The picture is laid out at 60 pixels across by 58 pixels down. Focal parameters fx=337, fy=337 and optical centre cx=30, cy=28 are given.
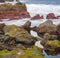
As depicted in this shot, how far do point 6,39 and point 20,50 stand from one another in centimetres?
598

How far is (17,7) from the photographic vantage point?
74875mm

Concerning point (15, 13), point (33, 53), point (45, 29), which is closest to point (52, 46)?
point (33, 53)

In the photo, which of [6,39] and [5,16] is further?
[5,16]

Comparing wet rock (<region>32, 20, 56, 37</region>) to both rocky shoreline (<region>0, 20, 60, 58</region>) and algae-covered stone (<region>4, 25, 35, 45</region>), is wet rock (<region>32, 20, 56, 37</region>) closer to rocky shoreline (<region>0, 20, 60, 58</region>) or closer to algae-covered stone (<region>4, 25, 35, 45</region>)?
rocky shoreline (<region>0, 20, 60, 58</region>)

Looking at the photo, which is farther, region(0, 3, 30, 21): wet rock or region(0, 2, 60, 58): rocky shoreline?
region(0, 3, 30, 21): wet rock

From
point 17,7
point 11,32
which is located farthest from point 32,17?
point 11,32

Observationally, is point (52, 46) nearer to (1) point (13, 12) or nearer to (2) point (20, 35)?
(2) point (20, 35)

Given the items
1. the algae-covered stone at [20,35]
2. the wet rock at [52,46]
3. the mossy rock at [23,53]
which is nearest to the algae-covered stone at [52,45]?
the wet rock at [52,46]

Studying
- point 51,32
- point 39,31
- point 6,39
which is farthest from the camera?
point 39,31

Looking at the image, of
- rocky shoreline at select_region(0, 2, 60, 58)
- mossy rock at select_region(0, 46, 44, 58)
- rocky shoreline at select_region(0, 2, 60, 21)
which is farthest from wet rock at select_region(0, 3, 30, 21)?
mossy rock at select_region(0, 46, 44, 58)

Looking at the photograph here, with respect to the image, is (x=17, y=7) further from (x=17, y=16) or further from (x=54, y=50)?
(x=54, y=50)

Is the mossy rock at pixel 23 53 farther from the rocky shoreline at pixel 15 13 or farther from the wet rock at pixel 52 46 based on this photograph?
the rocky shoreline at pixel 15 13

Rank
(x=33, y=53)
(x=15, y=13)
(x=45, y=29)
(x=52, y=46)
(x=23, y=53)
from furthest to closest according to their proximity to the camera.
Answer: (x=15, y=13) < (x=45, y=29) < (x=52, y=46) < (x=33, y=53) < (x=23, y=53)

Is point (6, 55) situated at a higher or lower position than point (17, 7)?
higher
